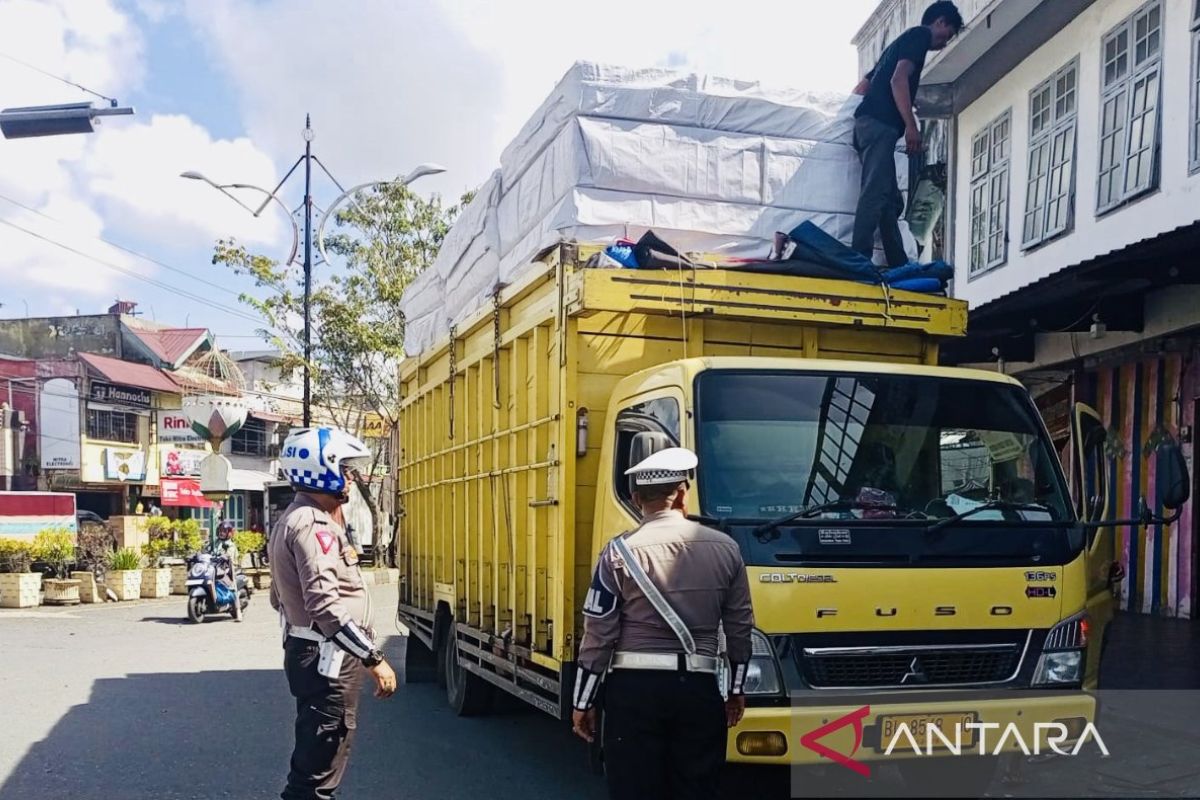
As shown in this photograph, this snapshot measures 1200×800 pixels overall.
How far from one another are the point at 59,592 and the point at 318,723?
17.4 meters

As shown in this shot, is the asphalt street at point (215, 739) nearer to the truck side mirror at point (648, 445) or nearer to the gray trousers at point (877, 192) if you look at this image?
the truck side mirror at point (648, 445)

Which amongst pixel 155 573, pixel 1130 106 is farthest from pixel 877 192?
pixel 155 573

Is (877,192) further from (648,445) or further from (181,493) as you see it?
(181,493)

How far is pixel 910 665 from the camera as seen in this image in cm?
453

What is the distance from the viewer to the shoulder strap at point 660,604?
3.75 meters

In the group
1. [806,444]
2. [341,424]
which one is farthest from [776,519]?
[341,424]

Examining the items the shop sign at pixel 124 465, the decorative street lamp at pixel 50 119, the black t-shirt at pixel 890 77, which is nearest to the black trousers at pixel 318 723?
the black t-shirt at pixel 890 77

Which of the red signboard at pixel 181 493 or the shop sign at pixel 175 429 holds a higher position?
the shop sign at pixel 175 429

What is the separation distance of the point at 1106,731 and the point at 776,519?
4125 mm

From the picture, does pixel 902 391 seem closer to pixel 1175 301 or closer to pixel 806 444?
pixel 806 444

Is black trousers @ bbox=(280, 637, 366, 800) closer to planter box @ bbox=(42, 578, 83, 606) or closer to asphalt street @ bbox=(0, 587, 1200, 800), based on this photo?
asphalt street @ bbox=(0, 587, 1200, 800)

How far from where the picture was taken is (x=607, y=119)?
6.29 m

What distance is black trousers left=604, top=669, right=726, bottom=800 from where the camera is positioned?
373 centimetres

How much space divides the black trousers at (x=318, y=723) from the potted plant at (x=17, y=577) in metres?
16.9
